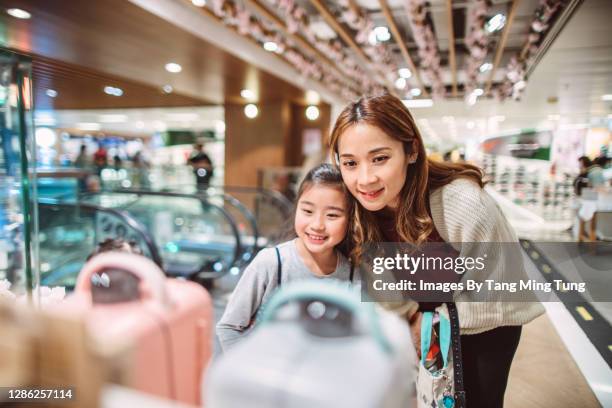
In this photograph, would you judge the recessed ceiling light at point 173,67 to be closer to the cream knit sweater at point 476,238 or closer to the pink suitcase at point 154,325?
the cream knit sweater at point 476,238

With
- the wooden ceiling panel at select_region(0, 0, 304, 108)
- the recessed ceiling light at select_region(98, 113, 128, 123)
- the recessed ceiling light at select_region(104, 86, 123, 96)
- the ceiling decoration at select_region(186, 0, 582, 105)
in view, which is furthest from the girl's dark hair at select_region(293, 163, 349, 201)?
the recessed ceiling light at select_region(98, 113, 128, 123)

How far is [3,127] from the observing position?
1.95 meters

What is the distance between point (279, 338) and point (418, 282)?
0.92 meters

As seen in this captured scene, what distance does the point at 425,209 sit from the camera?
1482 mm

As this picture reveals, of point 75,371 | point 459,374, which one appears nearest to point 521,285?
point 459,374

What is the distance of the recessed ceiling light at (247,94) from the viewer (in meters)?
8.09

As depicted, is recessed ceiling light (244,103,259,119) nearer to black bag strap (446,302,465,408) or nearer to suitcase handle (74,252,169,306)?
black bag strap (446,302,465,408)

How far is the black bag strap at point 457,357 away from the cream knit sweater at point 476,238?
0.07 ft

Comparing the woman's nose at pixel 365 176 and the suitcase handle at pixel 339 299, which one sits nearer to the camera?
the suitcase handle at pixel 339 299

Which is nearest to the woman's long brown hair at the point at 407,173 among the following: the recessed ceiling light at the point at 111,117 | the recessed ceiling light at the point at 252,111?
the recessed ceiling light at the point at 252,111

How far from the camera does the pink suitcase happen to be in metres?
0.55

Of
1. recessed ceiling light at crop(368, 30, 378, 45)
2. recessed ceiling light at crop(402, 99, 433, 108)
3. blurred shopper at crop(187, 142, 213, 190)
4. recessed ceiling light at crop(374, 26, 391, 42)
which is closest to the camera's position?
recessed ceiling light at crop(402, 99, 433, 108)

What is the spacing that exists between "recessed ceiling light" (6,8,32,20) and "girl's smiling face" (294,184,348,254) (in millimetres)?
3703

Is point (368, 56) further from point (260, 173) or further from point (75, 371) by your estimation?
point (75, 371)
